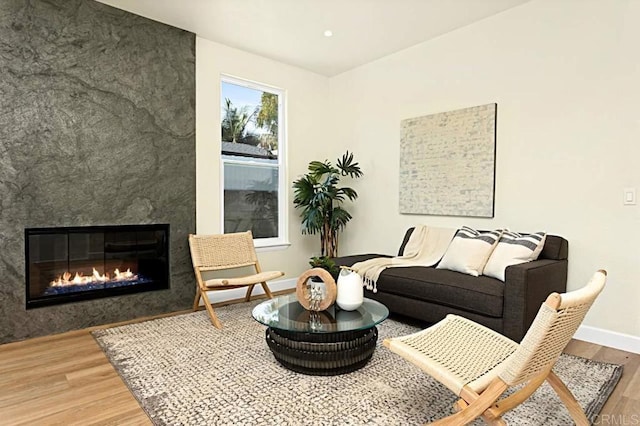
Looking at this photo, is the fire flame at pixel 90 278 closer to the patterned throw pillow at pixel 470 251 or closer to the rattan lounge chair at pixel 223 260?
the rattan lounge chair at pixel 223 260

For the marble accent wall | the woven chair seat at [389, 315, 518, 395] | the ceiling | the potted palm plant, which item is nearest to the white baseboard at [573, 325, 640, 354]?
the woven chair seat at [389, 315, 518, 395]

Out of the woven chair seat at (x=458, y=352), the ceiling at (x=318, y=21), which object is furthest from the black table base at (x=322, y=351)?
the ceiling at (x=318, y=21)

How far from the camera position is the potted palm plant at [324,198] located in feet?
14.8

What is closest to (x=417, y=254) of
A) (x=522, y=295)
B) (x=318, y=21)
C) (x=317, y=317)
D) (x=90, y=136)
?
(x=522, y=295)

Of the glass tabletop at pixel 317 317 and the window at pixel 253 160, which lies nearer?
the glass tabletop at pixel 317 317

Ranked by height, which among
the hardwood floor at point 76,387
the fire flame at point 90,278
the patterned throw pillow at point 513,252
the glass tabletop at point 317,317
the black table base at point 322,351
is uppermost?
the patterned throw pillow at point 513,252

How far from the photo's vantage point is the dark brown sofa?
2.59 meters

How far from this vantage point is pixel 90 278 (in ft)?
11.1

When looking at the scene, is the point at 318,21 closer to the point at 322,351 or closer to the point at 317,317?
the point at 317,317

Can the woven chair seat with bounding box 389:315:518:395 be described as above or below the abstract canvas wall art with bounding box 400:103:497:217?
below

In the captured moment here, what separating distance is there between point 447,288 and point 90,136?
3.20 meters

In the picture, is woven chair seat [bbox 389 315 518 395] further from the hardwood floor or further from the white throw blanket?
the white throw blanket

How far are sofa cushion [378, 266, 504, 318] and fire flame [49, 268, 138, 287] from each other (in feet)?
7.77

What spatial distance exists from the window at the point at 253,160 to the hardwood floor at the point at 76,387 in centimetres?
195
